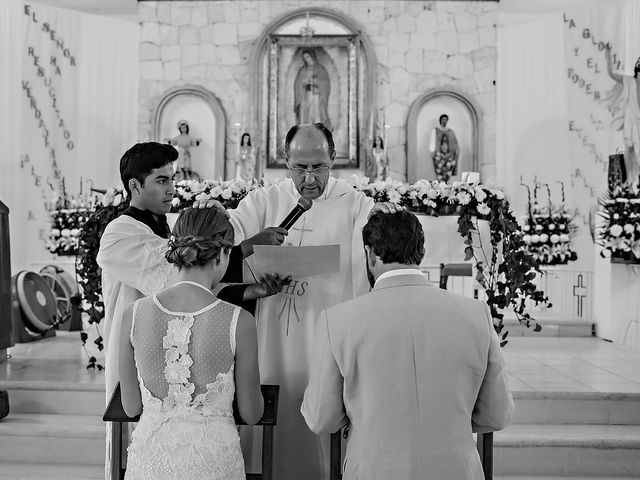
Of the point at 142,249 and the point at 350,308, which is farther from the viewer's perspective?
the point at 142,249

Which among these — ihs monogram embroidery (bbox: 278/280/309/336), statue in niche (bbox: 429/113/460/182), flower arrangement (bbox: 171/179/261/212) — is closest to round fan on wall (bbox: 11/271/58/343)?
flower arrangement (bbox: 171/179/261/212)

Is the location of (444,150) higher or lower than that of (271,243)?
higher

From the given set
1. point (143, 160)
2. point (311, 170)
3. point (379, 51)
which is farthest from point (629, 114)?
point (143, 160)

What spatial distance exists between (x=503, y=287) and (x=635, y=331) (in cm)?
265

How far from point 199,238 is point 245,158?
28.4 feet

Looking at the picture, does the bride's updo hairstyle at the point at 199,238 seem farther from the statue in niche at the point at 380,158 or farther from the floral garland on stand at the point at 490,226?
the statue in niche at the point at 380,158

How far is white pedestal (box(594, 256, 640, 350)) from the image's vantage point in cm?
704

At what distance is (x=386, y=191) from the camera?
207 inches

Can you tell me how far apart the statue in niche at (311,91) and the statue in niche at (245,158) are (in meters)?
0.93

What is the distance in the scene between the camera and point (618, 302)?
7.33 metres

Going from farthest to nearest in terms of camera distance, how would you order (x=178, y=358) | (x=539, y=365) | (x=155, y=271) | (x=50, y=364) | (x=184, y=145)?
1. (x=184, y=145)
2. (x=539, y=365)
3. (x=50, y=364)
4. (x=155, y=271)
5. (x=178, y=358)

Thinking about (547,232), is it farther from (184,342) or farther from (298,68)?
(184,342)

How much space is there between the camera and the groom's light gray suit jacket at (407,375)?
180 cm

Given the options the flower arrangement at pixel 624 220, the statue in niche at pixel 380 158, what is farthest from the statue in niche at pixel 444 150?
the flower arrangement at pixel 624 220
